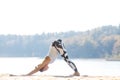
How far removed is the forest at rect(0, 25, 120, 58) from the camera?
150500mm

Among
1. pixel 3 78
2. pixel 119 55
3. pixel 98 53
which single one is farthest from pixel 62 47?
pixel 98 53

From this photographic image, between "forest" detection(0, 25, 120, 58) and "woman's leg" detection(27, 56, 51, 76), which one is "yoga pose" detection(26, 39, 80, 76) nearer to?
"woman's leg" detection(27, 56, 51, 76)

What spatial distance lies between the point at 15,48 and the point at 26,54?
1232 centimetres

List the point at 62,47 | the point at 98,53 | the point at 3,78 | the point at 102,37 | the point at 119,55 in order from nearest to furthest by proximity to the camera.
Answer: the point at 3,78
the point at 62,47
the point at 119,55
the point at 98,53
the point at 102,37

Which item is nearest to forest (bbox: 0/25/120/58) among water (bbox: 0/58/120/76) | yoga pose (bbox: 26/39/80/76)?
water (bbox: 0/58/120/76)

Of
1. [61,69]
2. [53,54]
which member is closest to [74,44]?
[61,69]

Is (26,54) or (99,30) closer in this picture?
(26,54)

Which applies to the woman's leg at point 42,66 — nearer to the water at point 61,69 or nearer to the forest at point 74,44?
the water at point 61,69

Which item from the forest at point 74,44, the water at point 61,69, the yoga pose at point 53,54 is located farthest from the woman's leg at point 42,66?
the forest at point 74,44

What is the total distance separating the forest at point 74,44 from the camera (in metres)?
150

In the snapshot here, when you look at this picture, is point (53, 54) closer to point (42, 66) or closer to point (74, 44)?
point (42, 66)

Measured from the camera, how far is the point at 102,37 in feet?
538

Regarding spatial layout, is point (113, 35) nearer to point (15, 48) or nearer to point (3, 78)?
point (15, 48)

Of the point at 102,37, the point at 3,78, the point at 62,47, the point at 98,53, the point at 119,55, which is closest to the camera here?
the point at 3,78
